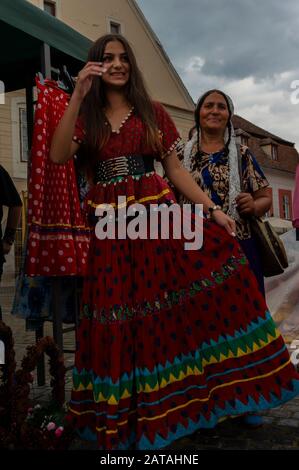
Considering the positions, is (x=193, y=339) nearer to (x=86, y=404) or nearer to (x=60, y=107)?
(x=86, y=404)

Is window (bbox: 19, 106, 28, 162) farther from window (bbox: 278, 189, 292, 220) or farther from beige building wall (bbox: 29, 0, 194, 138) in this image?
window (bbox: 278, 189, 292, 220)

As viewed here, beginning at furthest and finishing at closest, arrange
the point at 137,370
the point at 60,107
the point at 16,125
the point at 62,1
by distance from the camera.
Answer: the point at 62,1, the point at 16,125, the point at 60,107, the point at 137,370

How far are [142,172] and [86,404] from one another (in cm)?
110

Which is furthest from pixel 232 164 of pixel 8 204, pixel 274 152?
pixel 274 152

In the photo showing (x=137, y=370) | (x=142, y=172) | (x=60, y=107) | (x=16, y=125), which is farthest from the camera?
(x=16, y=125)

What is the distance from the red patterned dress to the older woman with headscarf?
2.05ft

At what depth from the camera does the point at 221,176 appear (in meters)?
3.28

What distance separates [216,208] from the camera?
104 inches

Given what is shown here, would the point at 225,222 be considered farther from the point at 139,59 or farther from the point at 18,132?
the point at 139,59

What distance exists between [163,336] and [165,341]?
0.02m

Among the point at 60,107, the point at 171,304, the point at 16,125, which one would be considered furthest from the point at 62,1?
the point at 171,304

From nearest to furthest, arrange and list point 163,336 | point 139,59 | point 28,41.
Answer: point 163,336, point 28,41, point 139,59

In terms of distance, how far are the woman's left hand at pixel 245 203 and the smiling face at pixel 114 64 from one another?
101cm
